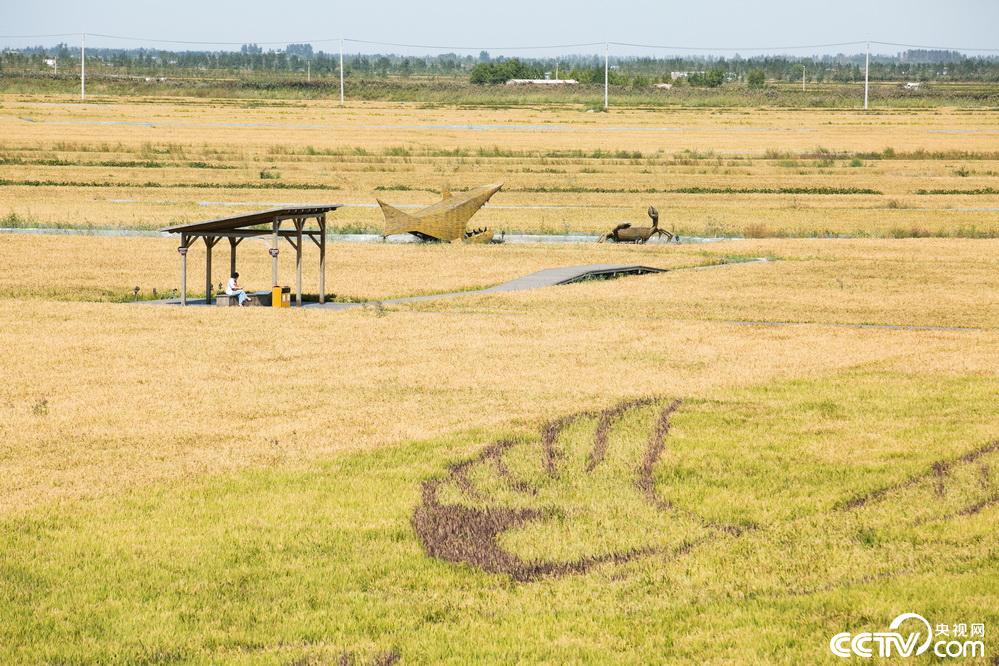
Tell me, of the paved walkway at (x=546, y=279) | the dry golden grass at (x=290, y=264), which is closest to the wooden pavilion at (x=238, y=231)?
the paved walkway at (x=546, y=279)

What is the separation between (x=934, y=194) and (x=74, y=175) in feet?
148

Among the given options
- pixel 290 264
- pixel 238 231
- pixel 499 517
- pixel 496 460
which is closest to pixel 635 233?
pixel 290 264

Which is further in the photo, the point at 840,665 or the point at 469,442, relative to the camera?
the point at 469,442

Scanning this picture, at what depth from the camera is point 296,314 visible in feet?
96.0

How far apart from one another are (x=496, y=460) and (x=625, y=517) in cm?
290

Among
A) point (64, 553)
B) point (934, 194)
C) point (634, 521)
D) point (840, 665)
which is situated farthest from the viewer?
point (934, 194)

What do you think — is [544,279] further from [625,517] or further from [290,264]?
[625,517]

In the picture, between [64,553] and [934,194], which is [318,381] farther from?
[934,194]

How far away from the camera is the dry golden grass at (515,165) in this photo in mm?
55219

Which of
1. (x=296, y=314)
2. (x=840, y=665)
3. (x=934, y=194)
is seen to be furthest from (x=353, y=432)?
(x=934, y=194)

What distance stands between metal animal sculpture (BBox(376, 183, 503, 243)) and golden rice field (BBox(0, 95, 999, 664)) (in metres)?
4.01

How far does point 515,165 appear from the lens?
78312 mm

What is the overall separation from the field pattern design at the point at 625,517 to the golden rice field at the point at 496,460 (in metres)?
0.05

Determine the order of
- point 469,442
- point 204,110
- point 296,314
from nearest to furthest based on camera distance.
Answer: point 469,442, point 296,314, point 204,110
